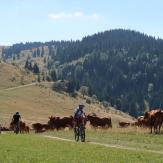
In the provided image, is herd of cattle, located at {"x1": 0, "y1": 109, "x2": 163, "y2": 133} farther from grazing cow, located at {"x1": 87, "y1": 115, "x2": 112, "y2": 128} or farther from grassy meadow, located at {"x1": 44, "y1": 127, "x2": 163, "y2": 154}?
grassy meadow, located at {"x1": 44, "y1": 127, "x2": 163, "y2": 154}

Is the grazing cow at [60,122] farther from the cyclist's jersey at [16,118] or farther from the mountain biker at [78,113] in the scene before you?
the mountain biker at [78,113]

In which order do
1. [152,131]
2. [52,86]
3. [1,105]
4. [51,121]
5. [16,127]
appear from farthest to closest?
[52,86]
[1,105]
[51,121]
[16,127]
[152,131]

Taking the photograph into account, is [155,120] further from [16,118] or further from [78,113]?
[16,118]

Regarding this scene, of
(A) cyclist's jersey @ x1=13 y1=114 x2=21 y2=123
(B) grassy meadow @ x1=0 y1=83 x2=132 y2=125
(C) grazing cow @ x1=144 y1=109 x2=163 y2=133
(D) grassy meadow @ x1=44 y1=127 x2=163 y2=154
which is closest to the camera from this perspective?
(D) grassy meadow @ x1=44 y1=127 x2=163 y2=154

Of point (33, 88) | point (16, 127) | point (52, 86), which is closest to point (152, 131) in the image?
point (16, 127)

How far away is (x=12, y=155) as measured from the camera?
2405 centimetres

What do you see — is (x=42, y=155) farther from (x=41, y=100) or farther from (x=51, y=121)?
(x=41, y=100)

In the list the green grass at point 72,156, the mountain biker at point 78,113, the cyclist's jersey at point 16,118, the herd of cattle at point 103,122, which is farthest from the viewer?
the cyclist's jersey at point 16,118

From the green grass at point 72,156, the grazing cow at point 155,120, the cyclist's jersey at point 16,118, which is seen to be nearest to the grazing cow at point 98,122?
the cyclist's jersey at point 16,118

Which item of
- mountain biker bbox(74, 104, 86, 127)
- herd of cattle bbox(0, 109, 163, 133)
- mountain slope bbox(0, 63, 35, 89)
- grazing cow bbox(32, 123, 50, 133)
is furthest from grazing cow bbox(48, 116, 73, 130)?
mountain slope bbox(0, 63, 35, 89)

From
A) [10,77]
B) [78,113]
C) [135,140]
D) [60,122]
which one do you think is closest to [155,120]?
[135,140]

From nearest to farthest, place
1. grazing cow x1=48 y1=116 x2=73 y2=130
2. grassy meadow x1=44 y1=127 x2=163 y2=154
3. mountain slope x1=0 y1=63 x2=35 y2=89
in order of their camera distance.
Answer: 1. grassy meadow x1=44 y1=127 x2=163 y2=154
2. grazing cow x1=48 y1=116 x2=73 y2=130
3. mountain slope x1=0 y1=63 x2=35 y2=89

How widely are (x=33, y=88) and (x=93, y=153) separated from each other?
14556cm

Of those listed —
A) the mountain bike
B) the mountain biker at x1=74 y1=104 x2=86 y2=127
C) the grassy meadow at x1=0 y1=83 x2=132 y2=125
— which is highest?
the grassy meadow at x1=0 y1=83 x2=132 y2=125
